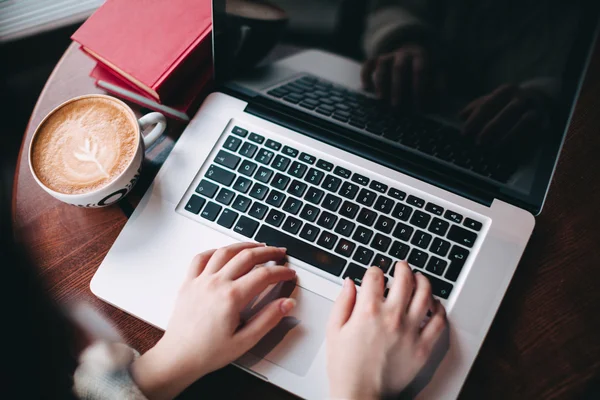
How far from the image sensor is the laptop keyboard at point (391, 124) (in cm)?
62

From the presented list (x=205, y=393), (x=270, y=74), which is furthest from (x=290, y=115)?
(x=205, y=393)

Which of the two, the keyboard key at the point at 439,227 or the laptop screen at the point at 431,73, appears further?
the keyboard key at the point at 439,227

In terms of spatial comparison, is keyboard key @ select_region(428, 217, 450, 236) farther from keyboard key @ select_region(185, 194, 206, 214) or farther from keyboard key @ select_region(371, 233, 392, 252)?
keyboard key @ select_region(185, 194, 206, 214)

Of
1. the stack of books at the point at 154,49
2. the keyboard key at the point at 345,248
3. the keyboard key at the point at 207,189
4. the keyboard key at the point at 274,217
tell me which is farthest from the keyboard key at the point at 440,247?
the stack of books at the point at 154,49

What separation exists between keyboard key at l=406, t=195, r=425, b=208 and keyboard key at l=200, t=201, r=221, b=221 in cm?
27

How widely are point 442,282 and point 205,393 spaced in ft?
1.11

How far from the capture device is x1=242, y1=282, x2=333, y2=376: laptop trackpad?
584 mm

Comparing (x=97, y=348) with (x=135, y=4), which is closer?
(x=97, y=348)

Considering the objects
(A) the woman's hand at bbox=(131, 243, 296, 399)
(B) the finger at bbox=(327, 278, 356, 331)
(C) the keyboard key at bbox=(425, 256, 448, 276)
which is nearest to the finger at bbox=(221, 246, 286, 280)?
(A) the woman's hand at bbox=(131, 243, 296, 399)

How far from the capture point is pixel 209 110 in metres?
0.72

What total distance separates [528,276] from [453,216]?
14cm

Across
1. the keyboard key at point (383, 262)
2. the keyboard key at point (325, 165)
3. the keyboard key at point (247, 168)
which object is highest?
the keyboard key at point (325, 165)

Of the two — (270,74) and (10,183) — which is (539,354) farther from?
(10,183)

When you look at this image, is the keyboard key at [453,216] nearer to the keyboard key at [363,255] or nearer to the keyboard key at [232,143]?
the keyboard key at [363,255]
